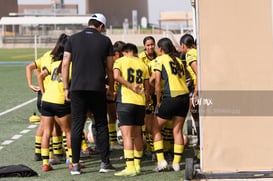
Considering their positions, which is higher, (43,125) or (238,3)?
(238,3)

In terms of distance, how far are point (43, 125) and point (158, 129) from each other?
1.54m

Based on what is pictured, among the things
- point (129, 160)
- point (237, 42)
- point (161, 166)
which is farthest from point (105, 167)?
point (237, 42)

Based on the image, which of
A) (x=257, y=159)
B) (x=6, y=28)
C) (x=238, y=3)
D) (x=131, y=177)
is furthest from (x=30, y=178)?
(x=6, y=28)

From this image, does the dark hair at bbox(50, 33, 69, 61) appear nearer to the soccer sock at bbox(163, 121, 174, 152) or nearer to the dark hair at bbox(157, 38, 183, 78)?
the dark hair at bbox(157, 38, 183, 78)

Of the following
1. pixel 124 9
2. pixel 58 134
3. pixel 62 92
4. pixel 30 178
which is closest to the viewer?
pixel 30 178

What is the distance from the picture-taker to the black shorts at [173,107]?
8797 millimetres

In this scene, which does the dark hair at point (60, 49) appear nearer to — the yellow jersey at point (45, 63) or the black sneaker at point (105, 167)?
the yellow jersey at point (45, 63)

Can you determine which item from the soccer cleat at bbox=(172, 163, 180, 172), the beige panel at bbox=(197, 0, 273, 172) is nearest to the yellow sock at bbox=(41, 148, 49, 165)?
the soccer cleat at bbox=(172, 163, 180, 172)

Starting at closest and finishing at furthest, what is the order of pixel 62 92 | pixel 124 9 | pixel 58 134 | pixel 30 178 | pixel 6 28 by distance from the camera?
1. pixel 30 178
2. pixel 62 92
3. pixel 58 134
4. pixel 6 28
5. pixel 124 9

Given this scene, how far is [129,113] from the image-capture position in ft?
28.0

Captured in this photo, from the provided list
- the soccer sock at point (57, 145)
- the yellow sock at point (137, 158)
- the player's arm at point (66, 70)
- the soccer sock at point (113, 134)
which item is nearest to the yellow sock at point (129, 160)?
the yellow sock at point (137, 158)

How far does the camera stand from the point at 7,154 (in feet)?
33.7

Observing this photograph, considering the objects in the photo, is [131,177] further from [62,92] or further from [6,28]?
[6,28]

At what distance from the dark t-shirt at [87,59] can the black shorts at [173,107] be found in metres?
0.84
